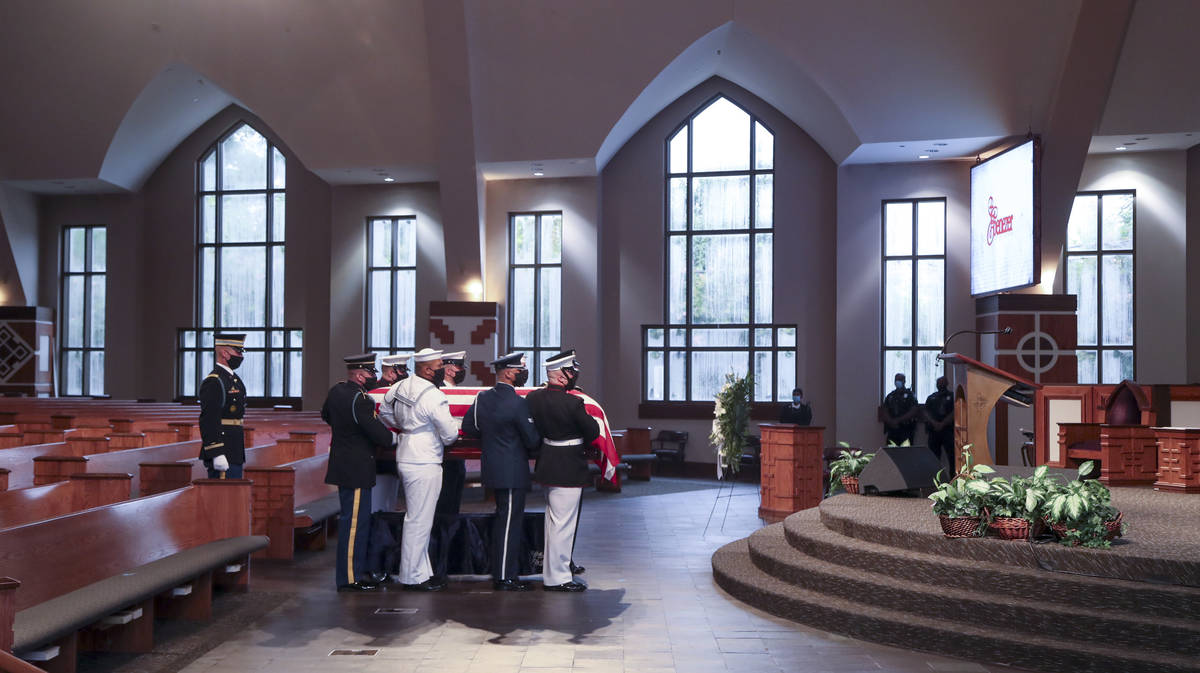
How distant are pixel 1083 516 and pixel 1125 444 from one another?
3500 mm

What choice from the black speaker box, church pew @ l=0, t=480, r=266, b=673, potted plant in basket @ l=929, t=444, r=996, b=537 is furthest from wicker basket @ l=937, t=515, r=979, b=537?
church pew @ l=0, t=480, r=266, b=673

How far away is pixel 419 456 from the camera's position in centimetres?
616

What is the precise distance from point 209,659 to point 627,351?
34.9 ft

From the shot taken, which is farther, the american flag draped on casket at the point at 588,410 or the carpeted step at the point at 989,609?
the american flag draped on casket at the point at 588,410

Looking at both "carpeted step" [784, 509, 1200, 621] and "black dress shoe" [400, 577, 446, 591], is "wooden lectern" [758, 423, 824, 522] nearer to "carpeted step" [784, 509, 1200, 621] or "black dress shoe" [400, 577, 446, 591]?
"carpeted step" [784, 509, 1200, 621]

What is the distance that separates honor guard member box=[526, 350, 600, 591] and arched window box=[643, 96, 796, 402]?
8703 millimetres

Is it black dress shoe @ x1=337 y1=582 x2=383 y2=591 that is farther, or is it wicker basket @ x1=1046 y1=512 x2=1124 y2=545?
black dress shoe @ x1=337 y1=582 x2=383 y2=591

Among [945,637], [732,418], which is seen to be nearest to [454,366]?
[945,637]

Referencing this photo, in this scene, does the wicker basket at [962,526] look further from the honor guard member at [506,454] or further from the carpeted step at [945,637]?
the honor guard member at [506,454]

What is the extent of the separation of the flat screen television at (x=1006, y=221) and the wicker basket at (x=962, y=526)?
6913 mm

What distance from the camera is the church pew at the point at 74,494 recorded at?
201 inches

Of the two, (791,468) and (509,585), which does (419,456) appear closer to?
(509,585)

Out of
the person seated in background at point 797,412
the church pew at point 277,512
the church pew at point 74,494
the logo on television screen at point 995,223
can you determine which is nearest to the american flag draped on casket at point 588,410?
the church pew at point 277,512

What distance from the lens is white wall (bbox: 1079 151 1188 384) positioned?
12.7m
